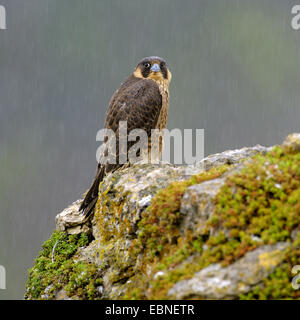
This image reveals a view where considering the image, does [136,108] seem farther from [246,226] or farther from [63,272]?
[246,226]

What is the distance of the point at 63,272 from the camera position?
14.2ft

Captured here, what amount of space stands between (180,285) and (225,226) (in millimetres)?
507

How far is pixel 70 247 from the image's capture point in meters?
4.77

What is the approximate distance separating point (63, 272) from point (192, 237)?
6.00 feet

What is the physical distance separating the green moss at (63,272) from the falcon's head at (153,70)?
121 inches

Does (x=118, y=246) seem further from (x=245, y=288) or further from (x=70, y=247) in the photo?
(x=245, y=288)

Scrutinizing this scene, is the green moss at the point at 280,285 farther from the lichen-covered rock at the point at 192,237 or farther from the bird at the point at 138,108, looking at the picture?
the bird at the point at 138,108

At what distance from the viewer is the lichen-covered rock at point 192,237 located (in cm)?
263

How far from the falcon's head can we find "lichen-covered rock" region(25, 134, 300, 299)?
261 cm

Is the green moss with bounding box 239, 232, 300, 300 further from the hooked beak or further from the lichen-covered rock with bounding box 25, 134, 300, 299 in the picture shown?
the hooked beak

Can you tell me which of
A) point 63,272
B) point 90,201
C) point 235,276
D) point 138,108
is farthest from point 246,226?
point 138,108

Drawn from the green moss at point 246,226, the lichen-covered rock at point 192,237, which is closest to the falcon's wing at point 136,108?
the lichen-covered rock at point 192,237

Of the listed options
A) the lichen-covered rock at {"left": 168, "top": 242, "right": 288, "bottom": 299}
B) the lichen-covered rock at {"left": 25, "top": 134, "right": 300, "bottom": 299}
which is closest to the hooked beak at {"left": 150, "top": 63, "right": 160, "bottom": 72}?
the lichen-covered rock at {"left": 25, "top": 134, "right": 300, "bottom": 299}
